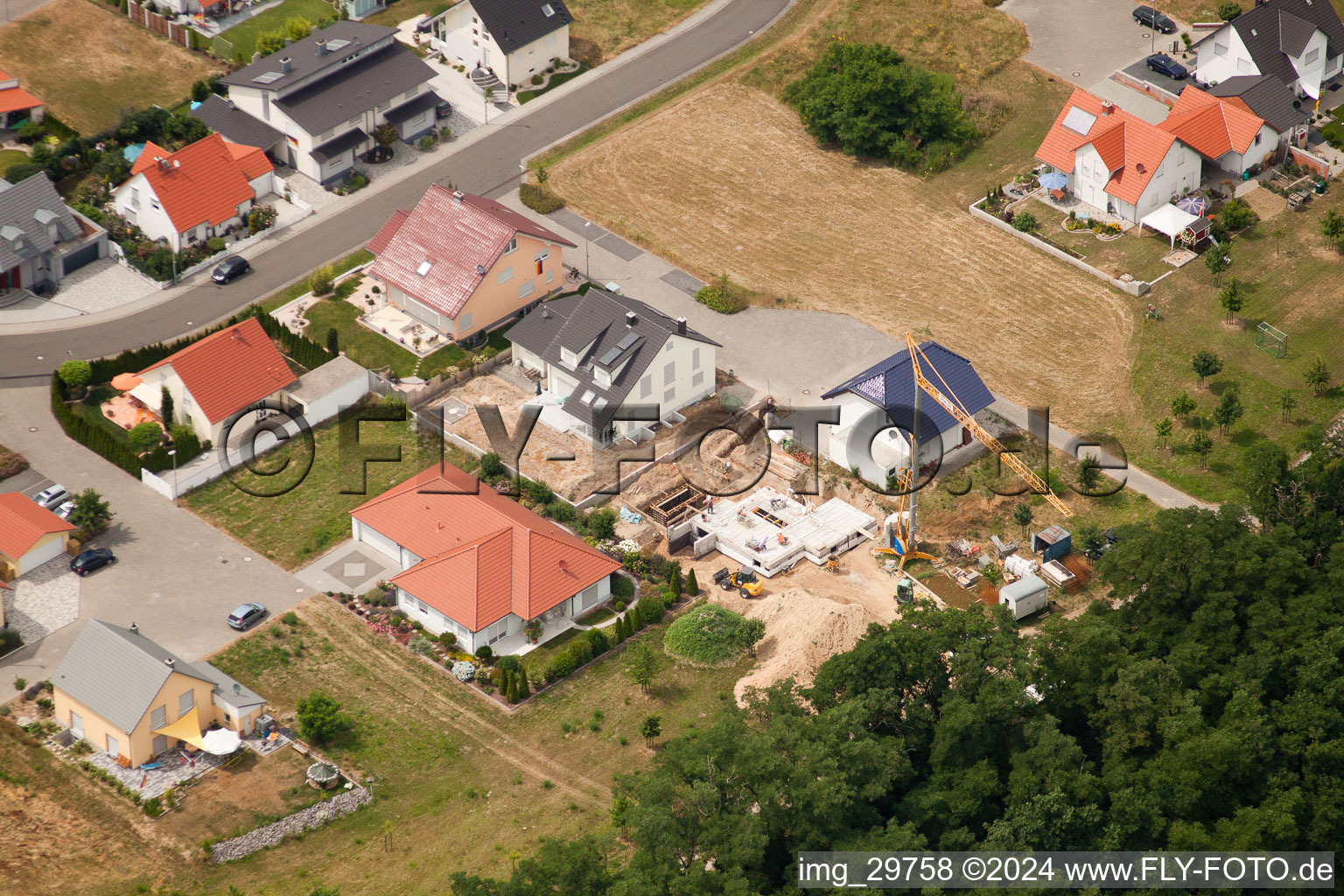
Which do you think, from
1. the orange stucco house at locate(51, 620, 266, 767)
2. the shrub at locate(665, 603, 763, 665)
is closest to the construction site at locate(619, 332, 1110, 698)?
the shrub at locate(665, 603, 763, 665)

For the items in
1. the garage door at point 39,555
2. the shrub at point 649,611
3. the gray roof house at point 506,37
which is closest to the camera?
Result: the shrub at point 649,611

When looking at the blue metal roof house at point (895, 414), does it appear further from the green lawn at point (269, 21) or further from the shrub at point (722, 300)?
the green lawn at point (269, 21)

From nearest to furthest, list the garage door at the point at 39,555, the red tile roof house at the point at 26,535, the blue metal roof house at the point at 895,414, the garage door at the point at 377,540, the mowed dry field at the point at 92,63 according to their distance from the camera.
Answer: the red tile roof house at the point at 26,535 < the garage door at the point at 39,555 < the garage door at the point at 377,540 < the blue metal roof house at the point at 895,414 < the mowed dry field at the point at 92,63

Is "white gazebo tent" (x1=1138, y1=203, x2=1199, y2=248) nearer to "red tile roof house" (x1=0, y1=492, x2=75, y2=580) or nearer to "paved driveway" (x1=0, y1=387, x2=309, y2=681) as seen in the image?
"paved driveway" (x1=0, y1=387, x2=309, y2=681)

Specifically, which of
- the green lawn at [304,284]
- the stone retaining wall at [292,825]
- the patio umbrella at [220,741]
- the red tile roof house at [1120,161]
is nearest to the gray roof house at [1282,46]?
the red tile roof house at [1120,161]

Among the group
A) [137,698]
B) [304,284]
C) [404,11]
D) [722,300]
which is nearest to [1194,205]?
[722,300]

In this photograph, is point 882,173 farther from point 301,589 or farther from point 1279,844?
point 1279,844
